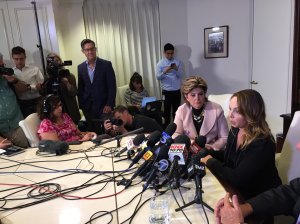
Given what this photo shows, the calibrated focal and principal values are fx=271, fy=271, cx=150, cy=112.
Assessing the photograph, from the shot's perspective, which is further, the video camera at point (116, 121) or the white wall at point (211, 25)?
the white wall at point (211, 25)

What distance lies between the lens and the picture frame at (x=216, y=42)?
412 cm

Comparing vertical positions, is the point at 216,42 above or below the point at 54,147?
above

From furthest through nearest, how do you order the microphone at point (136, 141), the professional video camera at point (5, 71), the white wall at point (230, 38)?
the white wall at point (230, 38), the professional video camera at point (5, 71), the microphone at point (136, 141)

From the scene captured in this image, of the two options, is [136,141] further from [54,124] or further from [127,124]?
[54,124]

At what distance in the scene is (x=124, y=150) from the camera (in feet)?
6.14

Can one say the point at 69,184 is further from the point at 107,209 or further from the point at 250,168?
the point at 250,168

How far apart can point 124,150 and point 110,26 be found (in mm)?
3035

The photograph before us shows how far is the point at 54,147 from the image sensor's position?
6.40 ft

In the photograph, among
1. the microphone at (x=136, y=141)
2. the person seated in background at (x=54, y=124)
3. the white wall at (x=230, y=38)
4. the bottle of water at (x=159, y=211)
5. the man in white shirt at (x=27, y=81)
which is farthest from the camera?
the white wall at (x=230, y=38)

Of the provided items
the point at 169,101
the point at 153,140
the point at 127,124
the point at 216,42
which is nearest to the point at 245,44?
the point at 216,42

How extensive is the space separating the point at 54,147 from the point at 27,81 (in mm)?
1610

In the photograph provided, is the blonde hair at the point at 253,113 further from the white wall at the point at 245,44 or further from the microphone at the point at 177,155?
the white wall at the point at 245,44

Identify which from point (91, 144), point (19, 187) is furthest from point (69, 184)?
point (91, 144)

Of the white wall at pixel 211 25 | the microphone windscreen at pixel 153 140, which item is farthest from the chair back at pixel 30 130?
the white wall at pixel 211 25
